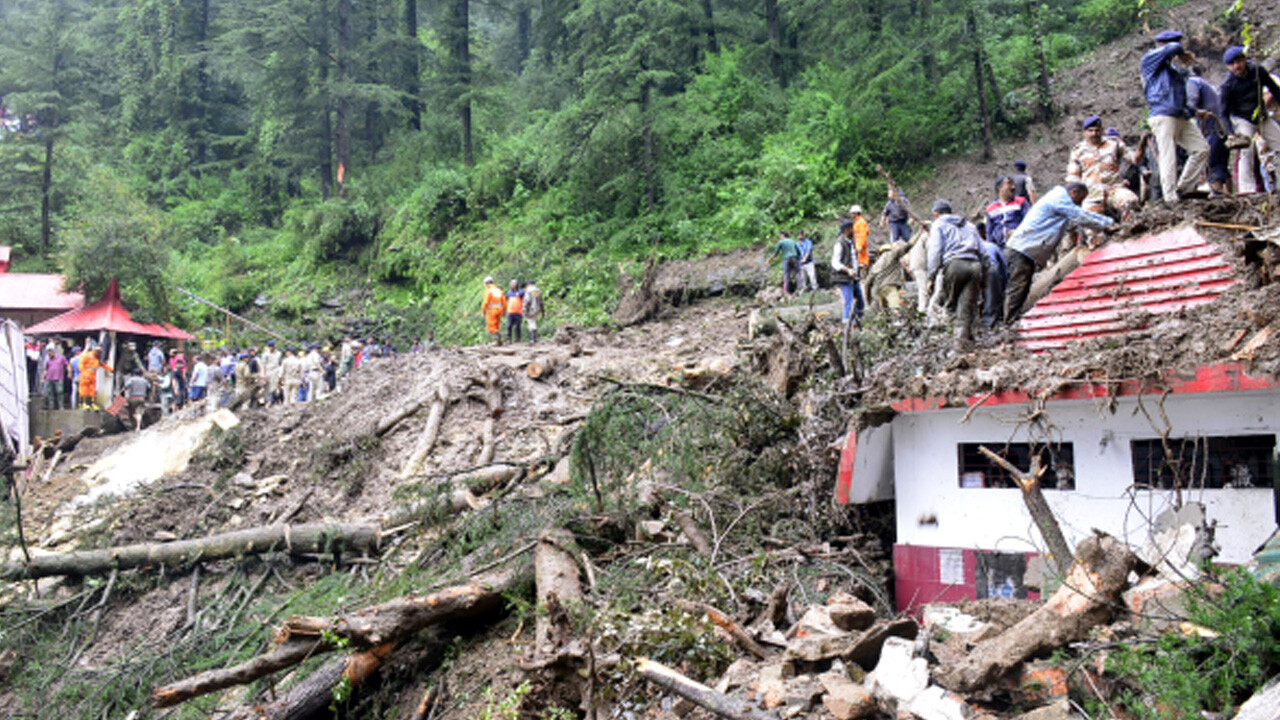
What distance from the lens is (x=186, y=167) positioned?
39.1 metres

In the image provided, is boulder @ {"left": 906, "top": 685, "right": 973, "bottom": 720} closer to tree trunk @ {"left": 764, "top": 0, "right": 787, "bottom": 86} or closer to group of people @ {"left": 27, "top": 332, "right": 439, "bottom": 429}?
group of people @ {"left": 27, "top": 332, "right": 439, "bottom": 429}

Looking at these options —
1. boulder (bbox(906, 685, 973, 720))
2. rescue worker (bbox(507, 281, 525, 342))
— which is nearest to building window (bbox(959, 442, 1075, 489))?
boulder (bbox(906, 685, 973, 720))

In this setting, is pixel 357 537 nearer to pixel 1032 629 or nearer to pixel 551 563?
pixel 551 563

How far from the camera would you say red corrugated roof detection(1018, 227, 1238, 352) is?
22.9ft

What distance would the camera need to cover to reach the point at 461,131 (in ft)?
107

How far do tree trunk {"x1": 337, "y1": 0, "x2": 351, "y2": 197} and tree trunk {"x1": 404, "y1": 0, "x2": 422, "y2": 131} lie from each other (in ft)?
7.65

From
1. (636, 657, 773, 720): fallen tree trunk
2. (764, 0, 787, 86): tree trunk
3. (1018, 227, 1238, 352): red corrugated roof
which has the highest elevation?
(764, 0, 787, 86): tree trunk

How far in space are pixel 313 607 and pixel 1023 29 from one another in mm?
23071

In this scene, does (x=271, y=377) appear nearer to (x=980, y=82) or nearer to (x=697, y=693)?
(x=697, y=693)

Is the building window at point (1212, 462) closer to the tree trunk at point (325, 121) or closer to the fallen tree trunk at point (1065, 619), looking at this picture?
the fallen tree trunk at point (1065, 619)

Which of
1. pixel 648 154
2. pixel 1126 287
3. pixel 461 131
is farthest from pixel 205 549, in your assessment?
pixel 461 131

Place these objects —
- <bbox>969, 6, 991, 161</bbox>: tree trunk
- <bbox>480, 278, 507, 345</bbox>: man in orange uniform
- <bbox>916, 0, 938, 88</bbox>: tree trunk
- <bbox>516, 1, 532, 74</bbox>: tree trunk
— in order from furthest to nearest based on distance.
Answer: <bbox>516, 1, 532, 74</bbox>: tree trunk
<bbox>916, 0, 938, 88</bbox>: tree trunk
<bbox>969, 6, 991, 161</bbox>: tree trunk
<bbox>480, 278, 507, 345</bbox>: man in orange uniform

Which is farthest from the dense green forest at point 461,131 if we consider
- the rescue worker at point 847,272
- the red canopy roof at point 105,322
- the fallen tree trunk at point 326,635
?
the fallen tree trunk at point 326,635

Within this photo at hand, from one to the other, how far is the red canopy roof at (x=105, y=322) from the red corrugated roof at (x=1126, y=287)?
23.7 metres
